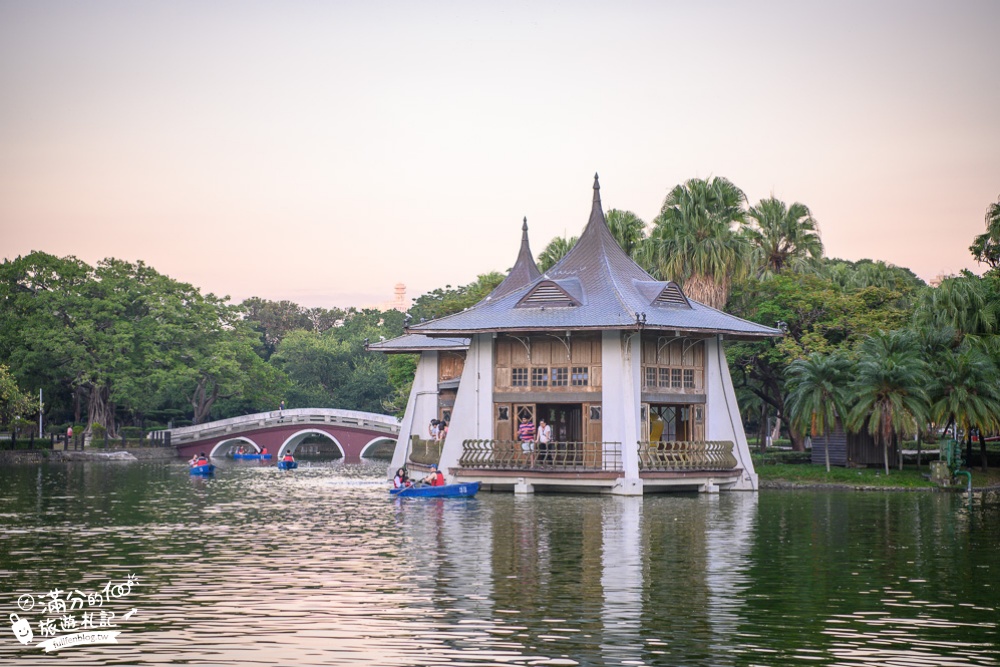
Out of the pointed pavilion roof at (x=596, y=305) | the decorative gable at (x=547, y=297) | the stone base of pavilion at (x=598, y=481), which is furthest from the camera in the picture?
the decorative gable at (x=547, y=297)

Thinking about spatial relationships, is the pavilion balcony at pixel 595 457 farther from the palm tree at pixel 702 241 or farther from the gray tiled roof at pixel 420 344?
the palm tree at pixel 702 241

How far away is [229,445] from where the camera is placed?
104 metres

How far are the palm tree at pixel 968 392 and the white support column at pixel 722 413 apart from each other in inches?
313

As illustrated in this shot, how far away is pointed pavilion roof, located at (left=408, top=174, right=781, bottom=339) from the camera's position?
159ft

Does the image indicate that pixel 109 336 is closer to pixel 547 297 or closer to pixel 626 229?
pixel 626 229

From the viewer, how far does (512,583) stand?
2320cm

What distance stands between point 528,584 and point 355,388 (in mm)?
101092

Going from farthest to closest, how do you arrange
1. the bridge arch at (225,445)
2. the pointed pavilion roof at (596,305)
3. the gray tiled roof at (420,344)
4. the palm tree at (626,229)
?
the bridge arch at (225,445), the palm tree at (626,229), the gray tiled roof at (420,344), the pointed pavilion roof at (596,305)

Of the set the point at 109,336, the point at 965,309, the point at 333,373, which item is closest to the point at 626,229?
the point at 965,309

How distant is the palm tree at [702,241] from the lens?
63.6 metres

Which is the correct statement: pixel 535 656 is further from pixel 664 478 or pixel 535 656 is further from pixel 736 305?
pixel 736 305

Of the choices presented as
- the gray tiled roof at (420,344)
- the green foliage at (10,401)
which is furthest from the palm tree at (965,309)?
the green foliage at (10,401)

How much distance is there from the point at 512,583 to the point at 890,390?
31137 millimetres

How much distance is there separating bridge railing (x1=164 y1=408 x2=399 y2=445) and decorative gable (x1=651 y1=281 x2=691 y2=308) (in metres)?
39.2
